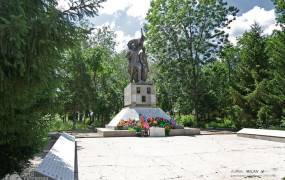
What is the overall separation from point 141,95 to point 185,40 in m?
9.69

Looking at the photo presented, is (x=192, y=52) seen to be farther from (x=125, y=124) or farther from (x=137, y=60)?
(x=125, y=124)

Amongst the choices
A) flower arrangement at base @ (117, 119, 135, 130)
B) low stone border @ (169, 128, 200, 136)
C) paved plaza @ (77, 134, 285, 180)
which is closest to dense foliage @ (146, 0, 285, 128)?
low stone border @ (169, 128, 200, 136)

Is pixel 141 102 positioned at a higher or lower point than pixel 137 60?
lower

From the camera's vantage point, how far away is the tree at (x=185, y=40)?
26719mm

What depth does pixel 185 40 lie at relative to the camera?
2734 centimetres

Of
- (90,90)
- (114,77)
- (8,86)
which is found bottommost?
(8,86)

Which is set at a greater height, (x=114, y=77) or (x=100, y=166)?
(x=114, y=77)

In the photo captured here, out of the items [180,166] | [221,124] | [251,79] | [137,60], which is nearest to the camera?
[180,166]

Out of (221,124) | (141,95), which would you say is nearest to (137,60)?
(141,95)

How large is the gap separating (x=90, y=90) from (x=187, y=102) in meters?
9.00

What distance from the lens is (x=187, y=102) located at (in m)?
28.2

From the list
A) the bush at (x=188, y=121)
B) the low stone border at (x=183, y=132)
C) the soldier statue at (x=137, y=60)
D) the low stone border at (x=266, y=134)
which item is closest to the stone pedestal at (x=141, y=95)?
the soldier statue at (x=137, y=60)

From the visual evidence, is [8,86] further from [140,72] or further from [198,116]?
[198,116]

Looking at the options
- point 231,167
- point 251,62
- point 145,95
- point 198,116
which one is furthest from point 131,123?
point 198,116
